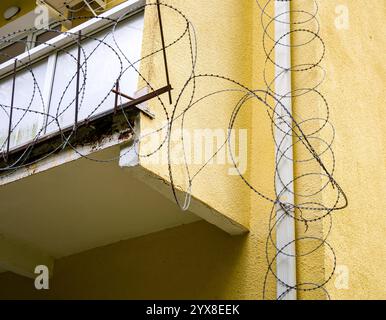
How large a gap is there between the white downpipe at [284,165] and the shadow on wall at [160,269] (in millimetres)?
424

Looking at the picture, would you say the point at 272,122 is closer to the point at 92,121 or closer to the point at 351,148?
the point at 351,148

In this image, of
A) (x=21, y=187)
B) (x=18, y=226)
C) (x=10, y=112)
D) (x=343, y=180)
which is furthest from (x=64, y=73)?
(x=343, y=180)

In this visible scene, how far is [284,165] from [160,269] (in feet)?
4.57

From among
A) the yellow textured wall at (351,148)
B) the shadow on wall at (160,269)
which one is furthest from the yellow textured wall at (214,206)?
the yellow textured wall at (351,148)

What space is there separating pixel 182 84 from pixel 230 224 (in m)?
1.13

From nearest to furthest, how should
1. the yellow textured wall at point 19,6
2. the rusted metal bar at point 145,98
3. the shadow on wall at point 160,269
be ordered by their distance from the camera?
1. the rusted metal bar at point 145,98
2. the shadow on wall at point 160,269
3. the yellow textured wall at point 19,6

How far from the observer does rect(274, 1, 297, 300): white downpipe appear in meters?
5.07

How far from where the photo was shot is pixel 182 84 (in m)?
5.38

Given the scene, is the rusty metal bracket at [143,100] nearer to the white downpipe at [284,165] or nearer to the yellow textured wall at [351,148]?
the white downpipe at [284,165]

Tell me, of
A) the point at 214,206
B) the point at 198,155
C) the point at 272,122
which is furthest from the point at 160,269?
the point at 272,122

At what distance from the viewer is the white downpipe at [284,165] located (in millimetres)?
5070

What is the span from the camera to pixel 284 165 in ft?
18.0

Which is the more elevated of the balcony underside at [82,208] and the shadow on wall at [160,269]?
the balcony underside at [82,208]

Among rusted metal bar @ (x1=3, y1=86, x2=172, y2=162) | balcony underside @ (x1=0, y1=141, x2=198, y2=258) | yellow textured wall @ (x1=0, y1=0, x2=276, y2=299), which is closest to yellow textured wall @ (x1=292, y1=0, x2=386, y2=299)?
yellow textured wall @ (x1=0, y1=0, x2=276, y2=299)
